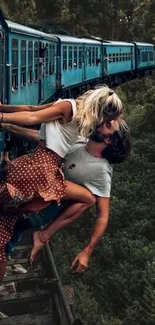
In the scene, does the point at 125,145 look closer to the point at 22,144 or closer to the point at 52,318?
the point at 22,144

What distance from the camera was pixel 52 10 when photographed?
35.5 meters

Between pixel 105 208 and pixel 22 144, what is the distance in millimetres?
3707

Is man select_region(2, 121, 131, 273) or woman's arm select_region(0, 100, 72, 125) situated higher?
woman's arm select_region(0, 100, 72, 125)

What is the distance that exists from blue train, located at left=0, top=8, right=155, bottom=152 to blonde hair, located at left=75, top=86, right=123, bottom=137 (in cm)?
262

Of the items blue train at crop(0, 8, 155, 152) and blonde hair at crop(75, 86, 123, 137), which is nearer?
blonde hair at crop(75, 86, 123, 137)

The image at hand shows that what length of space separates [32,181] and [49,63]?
8.43 m

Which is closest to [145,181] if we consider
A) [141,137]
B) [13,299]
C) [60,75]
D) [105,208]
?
[141,137]

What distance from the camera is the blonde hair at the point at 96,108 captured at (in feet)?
13.5

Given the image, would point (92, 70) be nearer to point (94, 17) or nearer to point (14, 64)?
point (14, 64)

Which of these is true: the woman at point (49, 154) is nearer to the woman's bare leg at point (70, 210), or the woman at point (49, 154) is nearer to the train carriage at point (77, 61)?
the woman's bare leg at point (70, 210)

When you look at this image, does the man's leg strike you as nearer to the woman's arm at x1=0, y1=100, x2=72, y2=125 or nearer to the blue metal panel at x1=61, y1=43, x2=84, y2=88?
the woman's arm at x1=0, y1=100, x2=72, y2=125

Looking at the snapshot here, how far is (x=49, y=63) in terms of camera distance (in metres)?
12.4

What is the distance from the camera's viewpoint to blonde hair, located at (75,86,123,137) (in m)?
4.11

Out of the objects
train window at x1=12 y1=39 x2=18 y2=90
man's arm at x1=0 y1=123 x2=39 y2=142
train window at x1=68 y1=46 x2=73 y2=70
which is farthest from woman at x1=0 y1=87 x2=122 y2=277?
train window at x1=68 y1=46 x2=73 y2=70
